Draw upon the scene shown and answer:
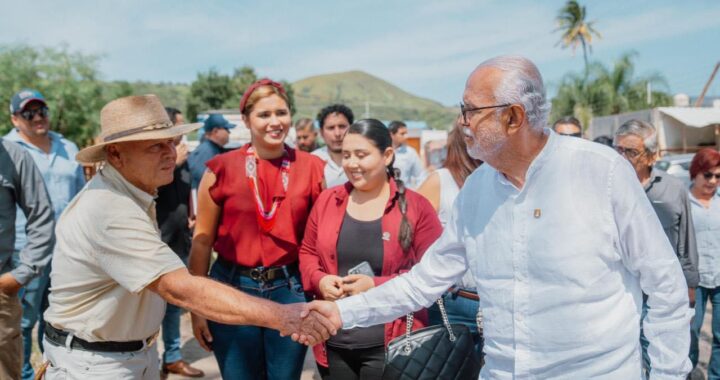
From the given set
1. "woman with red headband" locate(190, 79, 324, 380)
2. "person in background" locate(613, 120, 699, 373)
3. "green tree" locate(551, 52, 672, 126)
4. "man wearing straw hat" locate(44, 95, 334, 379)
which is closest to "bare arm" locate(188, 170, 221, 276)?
"woman with red headband" locate(190, 79, 324, 380)

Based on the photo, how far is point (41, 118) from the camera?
494 centimetres

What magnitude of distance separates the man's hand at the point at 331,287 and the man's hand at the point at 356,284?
0.03 m

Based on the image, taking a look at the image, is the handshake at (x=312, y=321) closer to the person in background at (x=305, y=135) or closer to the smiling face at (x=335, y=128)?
the smiling face at (x=335, y=128)

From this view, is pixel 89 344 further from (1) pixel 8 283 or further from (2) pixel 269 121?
(1) pixel 8 283

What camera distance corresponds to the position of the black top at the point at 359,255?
112 inches

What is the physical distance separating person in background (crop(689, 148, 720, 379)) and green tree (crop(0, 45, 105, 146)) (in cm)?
2362

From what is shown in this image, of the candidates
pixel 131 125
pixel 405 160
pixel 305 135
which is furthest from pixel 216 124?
pixel 131 125

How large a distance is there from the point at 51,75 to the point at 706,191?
2752cm

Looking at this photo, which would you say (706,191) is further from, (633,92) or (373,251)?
(633,92)

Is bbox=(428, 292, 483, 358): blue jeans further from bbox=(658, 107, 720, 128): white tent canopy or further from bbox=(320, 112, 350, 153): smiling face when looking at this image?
bbox=(658, 107, 720, 128): white tent canopy

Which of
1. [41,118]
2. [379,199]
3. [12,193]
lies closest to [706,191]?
[379,199]

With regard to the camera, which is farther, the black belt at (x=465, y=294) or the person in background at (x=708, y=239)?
the person in background at (x=708, y=239)

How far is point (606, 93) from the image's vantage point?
105 feet

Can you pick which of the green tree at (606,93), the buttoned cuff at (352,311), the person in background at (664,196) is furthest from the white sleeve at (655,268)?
the green tree at (606,93)
